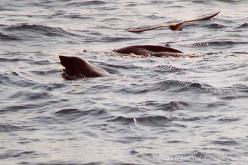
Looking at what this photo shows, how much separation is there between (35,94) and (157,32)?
229 inches

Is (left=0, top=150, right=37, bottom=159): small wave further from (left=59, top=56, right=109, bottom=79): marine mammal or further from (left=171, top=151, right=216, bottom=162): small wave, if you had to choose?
(left=59, top=56, right=109, bottom=79): marine mammal

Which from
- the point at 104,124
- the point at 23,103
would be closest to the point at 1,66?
the point at 23,103

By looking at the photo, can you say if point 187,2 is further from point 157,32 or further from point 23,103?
point 23,103

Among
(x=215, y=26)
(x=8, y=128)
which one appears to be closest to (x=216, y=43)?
(x=215, y=26)

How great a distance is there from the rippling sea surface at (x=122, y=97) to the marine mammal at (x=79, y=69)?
17 cm

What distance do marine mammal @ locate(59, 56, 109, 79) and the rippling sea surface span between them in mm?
172

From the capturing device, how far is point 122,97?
10680mm

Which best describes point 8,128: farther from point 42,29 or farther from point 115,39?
point 42,29

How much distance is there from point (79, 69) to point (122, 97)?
4.17ft

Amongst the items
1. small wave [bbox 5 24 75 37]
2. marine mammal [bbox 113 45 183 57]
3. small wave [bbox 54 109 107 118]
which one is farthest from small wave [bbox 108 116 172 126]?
small wave [bbox 5 24 75 37]

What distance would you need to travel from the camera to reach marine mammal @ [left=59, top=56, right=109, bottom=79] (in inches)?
461

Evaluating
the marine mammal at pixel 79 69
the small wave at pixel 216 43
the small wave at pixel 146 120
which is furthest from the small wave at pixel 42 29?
the small wave at pixel 146 120

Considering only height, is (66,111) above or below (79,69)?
below

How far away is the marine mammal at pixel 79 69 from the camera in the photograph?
461 inches
